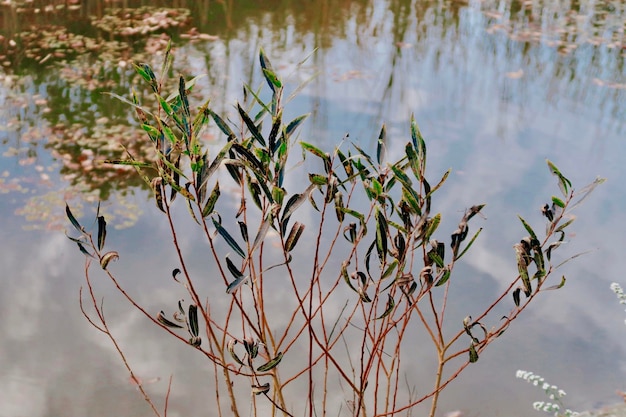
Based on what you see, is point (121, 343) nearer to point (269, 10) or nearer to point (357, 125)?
point (357, 125)

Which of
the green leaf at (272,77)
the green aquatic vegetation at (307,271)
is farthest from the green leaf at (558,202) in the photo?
the green leaf at (272,77)

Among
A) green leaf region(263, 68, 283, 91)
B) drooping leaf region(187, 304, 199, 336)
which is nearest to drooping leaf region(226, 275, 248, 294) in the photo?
drooping leaf region(187, 304, 199, 336)

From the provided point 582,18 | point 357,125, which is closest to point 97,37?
point 357,125

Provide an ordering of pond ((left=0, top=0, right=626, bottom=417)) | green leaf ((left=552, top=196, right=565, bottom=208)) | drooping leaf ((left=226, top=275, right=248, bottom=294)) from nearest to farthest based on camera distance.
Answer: drooping leaf ((left=226, top=275, right=248, bottom=294)) → green leaf ((left=552, top=196, right=565, bottom=208)) → pond ((left=0, top=0, right=626, bottom=417))

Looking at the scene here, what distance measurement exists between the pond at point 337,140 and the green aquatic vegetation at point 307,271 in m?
0.13

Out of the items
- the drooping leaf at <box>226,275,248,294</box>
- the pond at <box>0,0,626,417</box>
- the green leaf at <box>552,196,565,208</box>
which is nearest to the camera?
the drooping leaf at <box>226,275,248,294</box>

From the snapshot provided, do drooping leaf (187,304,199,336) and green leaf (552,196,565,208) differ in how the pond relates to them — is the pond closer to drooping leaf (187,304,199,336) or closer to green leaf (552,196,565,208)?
green leaf (552,196,565,208)

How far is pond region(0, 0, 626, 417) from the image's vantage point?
2861 mm

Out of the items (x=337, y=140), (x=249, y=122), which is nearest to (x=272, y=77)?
(x=249, y=122)

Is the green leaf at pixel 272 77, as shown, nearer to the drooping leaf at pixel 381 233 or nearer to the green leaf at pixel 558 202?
the drooping leaf at pixel 381 233

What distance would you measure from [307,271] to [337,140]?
1.35 metres

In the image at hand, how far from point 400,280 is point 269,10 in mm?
5918

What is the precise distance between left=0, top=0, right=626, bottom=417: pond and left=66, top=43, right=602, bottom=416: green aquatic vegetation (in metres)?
0.13

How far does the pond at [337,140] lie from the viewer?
2861 mm
